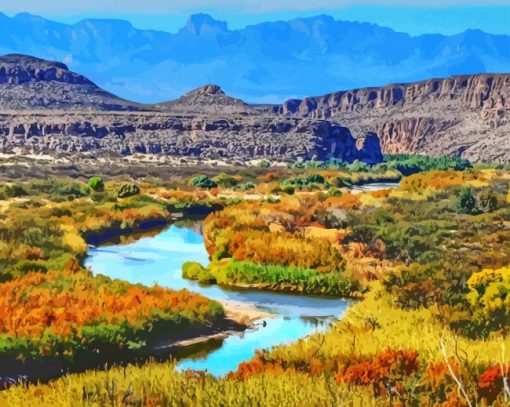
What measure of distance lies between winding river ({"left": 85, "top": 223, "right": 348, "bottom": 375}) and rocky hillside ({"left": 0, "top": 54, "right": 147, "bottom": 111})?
354 ft

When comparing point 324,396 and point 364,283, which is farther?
point 364,283

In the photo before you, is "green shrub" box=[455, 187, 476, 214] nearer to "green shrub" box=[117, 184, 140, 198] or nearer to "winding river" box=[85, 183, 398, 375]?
"winding river" box=[85, 183, 398, 375]

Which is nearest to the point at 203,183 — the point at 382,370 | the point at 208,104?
the point at 382,370

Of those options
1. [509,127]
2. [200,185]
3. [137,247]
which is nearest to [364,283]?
[137,247]

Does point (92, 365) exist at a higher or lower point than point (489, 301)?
lower

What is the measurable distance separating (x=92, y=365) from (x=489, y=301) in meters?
9.11

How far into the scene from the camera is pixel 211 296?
1067 inches

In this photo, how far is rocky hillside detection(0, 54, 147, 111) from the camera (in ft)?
487

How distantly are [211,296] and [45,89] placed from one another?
135406 millimetres

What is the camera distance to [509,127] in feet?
545

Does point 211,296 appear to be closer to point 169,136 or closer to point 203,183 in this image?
point 203,183

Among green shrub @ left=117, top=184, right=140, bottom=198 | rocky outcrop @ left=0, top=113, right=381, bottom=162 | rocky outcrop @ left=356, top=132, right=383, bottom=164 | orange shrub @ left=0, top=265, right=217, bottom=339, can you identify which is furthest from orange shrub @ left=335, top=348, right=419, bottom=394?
rocky outcrop @ left=356, top=132, right=383, bottom=164

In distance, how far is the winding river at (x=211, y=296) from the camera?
20.1 m

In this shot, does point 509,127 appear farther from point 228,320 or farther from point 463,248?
point 228,320
